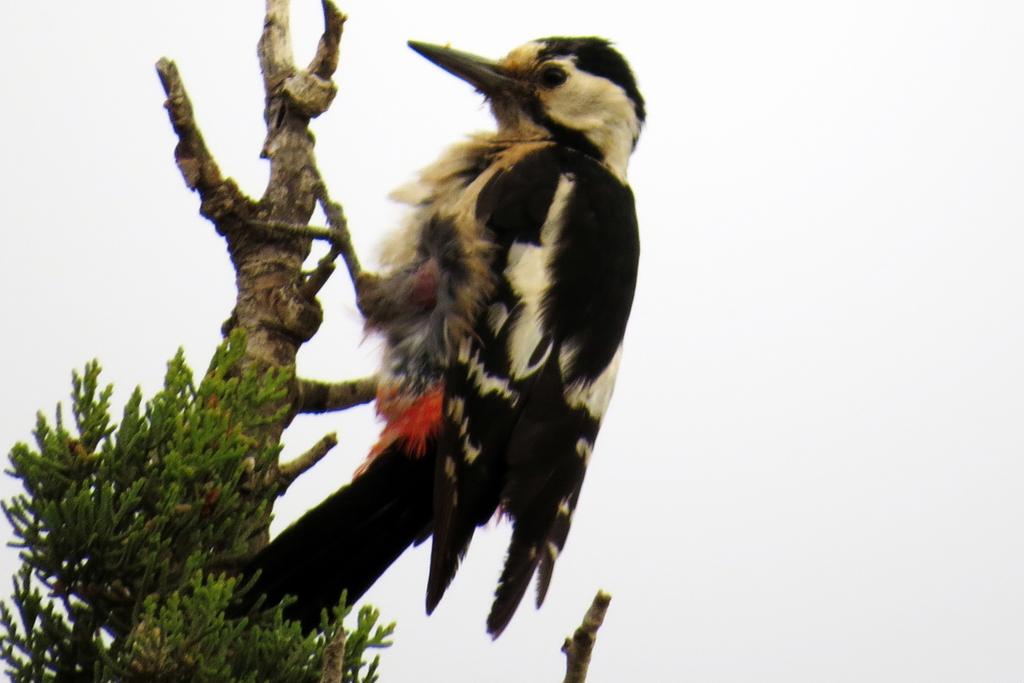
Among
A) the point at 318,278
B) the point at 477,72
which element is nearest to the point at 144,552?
the point at 318,278

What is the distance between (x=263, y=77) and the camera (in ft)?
8.75

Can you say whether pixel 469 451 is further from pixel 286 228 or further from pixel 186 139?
pixel 186 139

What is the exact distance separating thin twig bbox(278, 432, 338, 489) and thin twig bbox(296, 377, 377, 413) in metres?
0.17

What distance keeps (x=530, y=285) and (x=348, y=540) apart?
2.19 ft

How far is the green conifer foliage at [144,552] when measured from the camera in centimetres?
165

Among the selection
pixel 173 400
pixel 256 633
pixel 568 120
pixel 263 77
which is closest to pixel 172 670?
pixel 256 633

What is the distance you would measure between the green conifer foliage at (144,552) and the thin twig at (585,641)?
0.42 metres

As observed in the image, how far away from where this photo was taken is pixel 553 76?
3.16 meters

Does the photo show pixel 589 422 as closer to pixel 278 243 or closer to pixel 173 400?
pixel 278 243

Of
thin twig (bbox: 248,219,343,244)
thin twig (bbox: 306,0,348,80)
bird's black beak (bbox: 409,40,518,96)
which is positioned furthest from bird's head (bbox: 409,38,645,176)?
thin twig (bbox: 248,219,343,244)

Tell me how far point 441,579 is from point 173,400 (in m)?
0.55

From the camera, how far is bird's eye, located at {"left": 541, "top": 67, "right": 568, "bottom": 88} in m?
3.16

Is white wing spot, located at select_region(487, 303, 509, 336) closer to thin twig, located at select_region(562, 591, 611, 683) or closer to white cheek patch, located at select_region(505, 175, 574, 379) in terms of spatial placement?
white cheek patch, located at select_region(505, 175, 574, 379)

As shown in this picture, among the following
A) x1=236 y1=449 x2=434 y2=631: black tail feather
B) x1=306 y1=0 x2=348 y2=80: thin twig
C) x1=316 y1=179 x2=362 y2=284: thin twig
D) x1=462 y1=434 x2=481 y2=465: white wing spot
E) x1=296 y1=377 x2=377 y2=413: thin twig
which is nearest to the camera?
x1=236 y1=449 x2=434 y2=631: black tail feather
